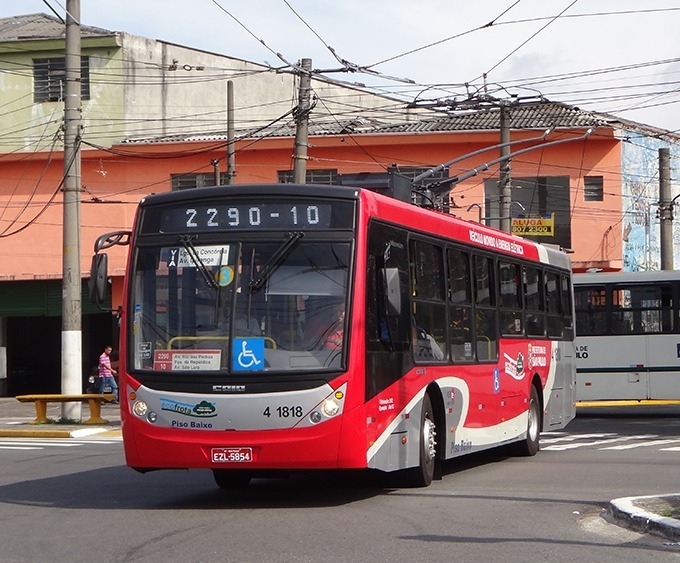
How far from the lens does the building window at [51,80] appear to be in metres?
42.8

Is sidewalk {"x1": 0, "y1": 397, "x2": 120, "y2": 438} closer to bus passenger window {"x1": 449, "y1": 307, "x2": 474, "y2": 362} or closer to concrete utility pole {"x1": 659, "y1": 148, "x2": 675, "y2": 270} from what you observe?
bus passenger window {"x1": 449, "y1": 307, "x2": 474, "y2": 362}

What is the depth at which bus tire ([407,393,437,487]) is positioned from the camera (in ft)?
43.4

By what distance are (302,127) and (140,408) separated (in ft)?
46.5

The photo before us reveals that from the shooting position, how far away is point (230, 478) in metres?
13.6

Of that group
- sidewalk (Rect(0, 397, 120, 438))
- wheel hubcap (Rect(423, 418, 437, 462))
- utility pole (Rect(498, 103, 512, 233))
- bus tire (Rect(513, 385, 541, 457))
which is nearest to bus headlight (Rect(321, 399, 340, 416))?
wheel hubcap (Rect(423, 418, 437, 462))

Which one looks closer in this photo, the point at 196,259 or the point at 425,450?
the point at 196,259

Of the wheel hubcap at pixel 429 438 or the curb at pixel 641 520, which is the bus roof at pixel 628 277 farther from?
the curb at pixel 641 520

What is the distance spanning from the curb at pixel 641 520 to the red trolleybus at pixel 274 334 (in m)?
2.31

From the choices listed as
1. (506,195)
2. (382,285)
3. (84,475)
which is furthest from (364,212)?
(506,195)

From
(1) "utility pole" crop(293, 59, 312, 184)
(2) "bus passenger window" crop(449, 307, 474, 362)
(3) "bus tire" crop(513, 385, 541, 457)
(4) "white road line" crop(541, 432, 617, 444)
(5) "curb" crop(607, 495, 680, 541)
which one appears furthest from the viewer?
(1) "utility pole" crop(293, 59, 312, 184)

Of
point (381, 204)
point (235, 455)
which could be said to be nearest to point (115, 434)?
point (381, 204)

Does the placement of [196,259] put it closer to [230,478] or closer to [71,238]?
[230,478]

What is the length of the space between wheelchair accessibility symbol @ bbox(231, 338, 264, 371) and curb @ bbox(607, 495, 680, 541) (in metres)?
3.38

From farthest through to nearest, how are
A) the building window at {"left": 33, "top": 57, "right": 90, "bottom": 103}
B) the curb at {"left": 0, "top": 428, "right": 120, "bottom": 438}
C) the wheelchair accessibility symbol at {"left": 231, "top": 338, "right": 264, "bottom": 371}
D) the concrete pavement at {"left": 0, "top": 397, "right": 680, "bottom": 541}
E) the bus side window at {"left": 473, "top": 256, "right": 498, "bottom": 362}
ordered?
the building window at {"left": 33, "top": 57, "right": 90, "bottom": 103} → the curb at {"left": 0, "top": 428, "right": 120, "bottom": 438} → the bus side window at {"left": 473, "top": 256, "right": 498, "bottom": 362} → the wheelchair accessibility symbol at {"left": 231, "top": 338, "right": 264, "bottom": 371} → the concrete pavement at {"left": 0, "top": 397, "right": 680, "bottom": 541}
